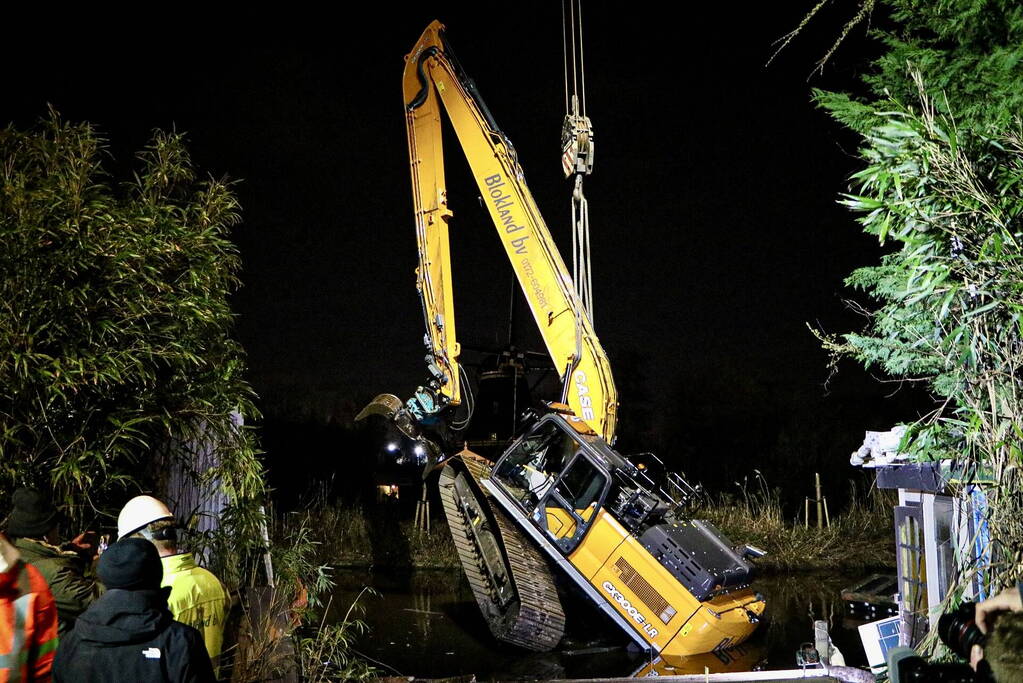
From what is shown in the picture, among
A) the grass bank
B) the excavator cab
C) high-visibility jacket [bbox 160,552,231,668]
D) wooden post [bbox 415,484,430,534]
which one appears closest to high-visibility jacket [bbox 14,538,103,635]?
high-visibility jacket [bbox 160,552,231,668]

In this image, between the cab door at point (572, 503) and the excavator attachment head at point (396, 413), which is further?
the excavator attachment head at point (396, 413)

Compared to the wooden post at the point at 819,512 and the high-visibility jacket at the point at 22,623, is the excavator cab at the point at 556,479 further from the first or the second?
the wooden post at the point at 819,512

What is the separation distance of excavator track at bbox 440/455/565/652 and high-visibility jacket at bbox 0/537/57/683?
19.7 feet

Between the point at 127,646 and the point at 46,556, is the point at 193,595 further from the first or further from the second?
the point at 127,646

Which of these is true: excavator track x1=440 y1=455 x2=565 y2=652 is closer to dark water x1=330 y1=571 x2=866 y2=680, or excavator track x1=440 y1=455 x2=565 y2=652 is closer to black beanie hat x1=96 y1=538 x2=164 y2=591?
dark water x1=330 y1=571 x2=866 y2=680

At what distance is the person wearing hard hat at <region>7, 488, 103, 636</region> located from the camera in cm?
347

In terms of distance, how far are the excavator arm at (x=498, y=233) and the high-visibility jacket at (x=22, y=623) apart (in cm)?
749

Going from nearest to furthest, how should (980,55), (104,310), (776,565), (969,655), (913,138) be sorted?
1. (969,655)
2. (913,138)
3. (980,55)
4. (104,310)
5. (776,565)

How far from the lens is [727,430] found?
92.9 ft

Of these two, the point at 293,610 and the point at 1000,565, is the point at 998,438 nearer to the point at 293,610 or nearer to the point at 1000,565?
the point at 1000,565

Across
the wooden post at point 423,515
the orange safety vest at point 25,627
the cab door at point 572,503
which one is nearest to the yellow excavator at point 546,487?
the cab door at point 572,503

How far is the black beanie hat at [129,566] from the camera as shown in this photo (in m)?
2.44

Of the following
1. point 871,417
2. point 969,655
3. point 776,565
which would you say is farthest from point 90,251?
point 871,417

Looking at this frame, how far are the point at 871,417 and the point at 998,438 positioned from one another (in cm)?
2746
